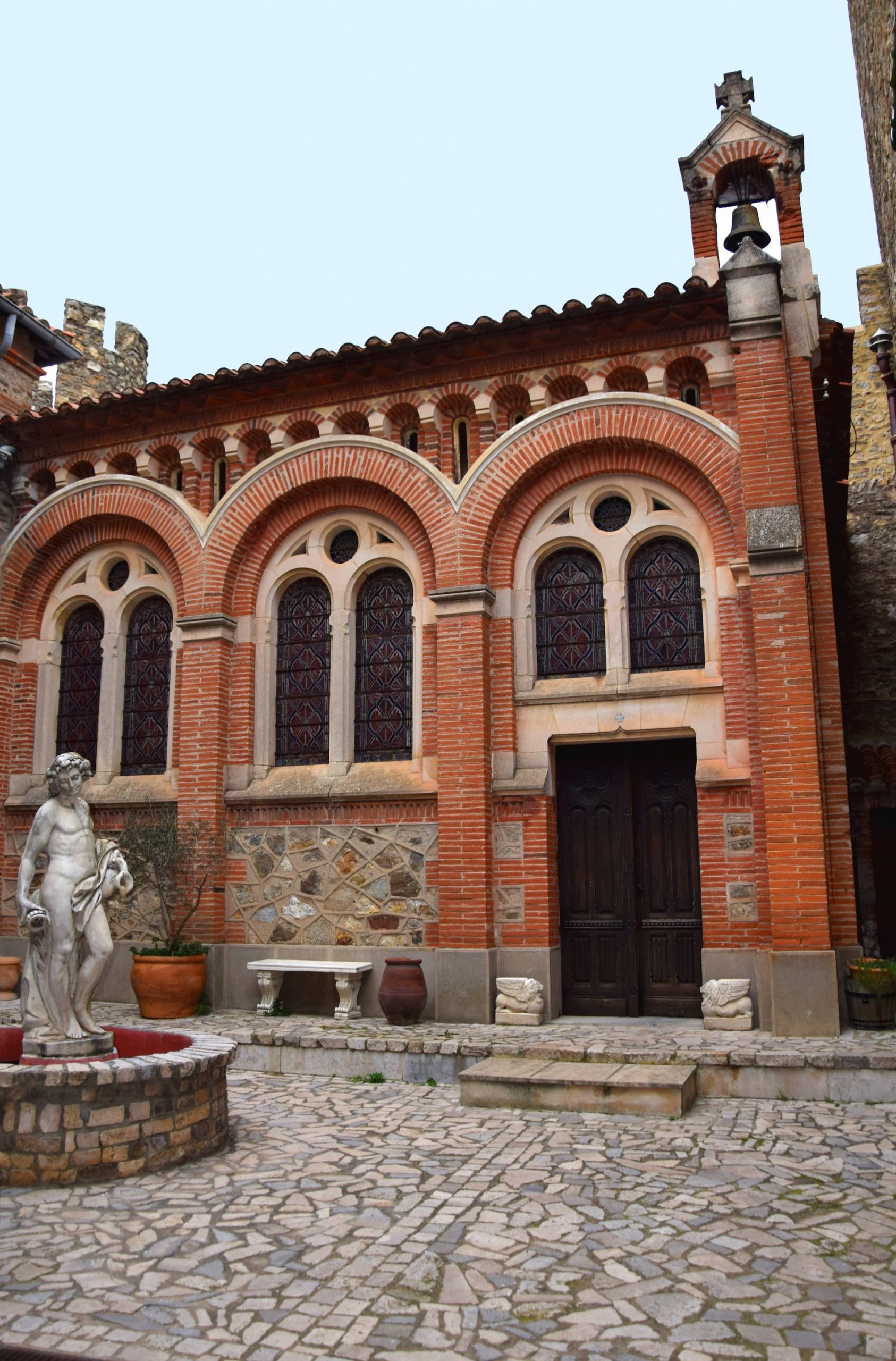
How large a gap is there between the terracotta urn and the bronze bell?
26.2ft

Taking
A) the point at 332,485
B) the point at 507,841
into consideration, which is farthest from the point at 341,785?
the point at 332,485

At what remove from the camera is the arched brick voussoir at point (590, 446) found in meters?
10.5

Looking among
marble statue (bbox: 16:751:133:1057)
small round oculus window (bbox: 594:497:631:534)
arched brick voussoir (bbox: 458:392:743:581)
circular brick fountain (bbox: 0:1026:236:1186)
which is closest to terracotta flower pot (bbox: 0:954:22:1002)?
marble statue (bbox: 16:751:133:1057)

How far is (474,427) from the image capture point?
11.8m

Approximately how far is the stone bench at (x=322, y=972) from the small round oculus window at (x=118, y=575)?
5294 mm

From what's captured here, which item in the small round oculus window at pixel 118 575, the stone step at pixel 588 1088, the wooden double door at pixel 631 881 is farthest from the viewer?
the small round oculus window at pixel 118 575

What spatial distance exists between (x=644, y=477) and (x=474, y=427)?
2053 millimetres

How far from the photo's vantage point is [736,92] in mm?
11406

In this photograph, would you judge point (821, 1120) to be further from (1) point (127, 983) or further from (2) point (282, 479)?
(2) point (282, 479)

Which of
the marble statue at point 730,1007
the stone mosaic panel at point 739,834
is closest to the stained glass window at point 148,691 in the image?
the stone mosaic panel at point 739,834

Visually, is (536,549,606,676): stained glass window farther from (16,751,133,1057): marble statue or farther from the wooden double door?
(16,751,133,1057): marble statue

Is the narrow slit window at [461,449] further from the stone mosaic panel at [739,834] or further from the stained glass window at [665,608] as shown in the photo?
the stone mosaic panel at [739,834]

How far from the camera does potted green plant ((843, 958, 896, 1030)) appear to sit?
29.6 ft

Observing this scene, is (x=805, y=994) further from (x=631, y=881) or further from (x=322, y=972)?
(x=322, y=972)
